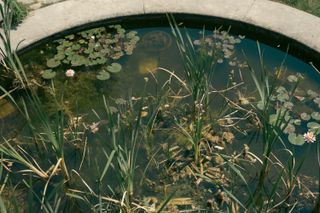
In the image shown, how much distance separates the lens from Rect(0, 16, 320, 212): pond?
2.76 m

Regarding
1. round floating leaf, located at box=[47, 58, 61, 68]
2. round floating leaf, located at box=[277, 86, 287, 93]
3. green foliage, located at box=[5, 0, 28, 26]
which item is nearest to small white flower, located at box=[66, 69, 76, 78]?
round floating leaf, located at box=[47, 58, 61, 68]

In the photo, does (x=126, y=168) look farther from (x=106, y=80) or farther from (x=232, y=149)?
(x=106, y=80)

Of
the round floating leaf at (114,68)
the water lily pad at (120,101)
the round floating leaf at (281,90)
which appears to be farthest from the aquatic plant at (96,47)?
the round floating leaf at (281,90)

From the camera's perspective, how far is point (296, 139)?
3145 mm

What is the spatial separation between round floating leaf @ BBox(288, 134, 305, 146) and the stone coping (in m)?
0.80

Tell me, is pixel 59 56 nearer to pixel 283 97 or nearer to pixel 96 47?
pixel 96 47

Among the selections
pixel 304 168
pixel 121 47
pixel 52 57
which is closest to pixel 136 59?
pixel 121 47

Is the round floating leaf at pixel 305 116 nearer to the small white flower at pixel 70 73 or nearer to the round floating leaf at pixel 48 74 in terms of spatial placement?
the small white flower at pixel 70 73

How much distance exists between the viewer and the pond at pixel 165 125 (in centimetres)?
276

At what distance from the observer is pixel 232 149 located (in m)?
3.15

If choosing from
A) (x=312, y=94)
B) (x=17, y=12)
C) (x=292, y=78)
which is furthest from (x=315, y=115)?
(x=17, y=12)

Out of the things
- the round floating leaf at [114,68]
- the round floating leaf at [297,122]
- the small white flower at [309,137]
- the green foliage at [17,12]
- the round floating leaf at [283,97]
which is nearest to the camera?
the small white flower at [309,137]

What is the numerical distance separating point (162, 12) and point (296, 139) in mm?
1349

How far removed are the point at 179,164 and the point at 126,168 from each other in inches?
28.8
